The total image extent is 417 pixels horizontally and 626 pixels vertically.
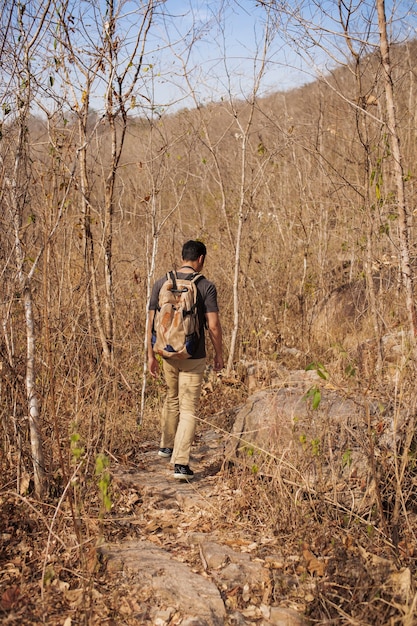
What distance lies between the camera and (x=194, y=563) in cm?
329

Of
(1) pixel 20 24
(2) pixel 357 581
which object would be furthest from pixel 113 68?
(2) pixel 357 581

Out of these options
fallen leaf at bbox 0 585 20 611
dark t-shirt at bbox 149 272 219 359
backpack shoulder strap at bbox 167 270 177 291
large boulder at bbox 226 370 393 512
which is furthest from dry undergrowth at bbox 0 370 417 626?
backpack shoulder strap at bbox 167 270 177 291

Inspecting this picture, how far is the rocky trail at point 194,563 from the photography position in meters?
2.88

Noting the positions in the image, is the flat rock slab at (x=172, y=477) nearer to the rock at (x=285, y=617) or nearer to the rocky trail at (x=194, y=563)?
the rocky trail at (x=194, y=563)

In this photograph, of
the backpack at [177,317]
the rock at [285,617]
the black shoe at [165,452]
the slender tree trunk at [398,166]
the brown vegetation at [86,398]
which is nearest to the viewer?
the rock at [285,617]

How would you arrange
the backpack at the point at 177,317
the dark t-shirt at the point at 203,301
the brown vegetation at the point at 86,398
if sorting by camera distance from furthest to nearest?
1. the dark t-shirt at the point at 203,301
2. the backpack at the point at 177,317
3. the brown vegetation at the point at 86,398

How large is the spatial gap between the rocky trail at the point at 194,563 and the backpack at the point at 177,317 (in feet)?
3.24

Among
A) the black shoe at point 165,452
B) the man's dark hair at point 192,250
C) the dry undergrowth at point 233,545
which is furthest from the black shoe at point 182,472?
the man's dark hair at point 192,250

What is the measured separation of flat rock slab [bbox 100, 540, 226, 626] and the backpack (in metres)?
1.28

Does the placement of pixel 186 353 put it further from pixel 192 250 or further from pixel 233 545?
pixel 233 545

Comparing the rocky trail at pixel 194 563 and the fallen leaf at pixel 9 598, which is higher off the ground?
the fallen leaf at pixel 9 598

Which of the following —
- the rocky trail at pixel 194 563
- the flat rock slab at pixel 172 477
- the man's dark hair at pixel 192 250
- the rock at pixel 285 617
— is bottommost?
the rock at pixel 285 617

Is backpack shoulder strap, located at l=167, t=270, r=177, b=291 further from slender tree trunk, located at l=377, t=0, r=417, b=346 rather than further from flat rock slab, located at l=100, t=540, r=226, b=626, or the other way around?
flat rock slab, located at l=100, t=540, r=226, b=626

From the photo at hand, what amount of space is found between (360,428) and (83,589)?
1866mm
